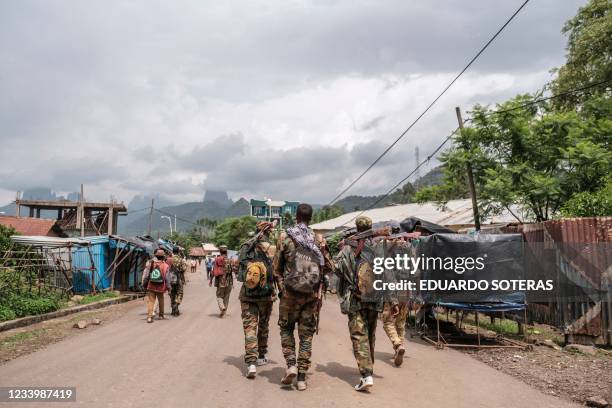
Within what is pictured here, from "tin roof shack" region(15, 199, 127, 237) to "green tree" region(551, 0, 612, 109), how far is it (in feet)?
105

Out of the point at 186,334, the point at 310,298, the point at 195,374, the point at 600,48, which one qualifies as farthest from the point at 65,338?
the point at 600,48

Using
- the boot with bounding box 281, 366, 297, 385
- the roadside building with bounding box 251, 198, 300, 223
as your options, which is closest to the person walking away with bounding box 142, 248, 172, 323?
Answer: the boot with bounding box 281, 366, 297, 385

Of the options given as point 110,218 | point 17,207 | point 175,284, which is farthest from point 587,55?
point 17,207

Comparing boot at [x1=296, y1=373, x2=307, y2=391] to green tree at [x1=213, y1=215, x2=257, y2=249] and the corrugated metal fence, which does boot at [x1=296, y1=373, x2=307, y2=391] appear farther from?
green tree at [x1=213, y1=215, x2=257, y2=249]

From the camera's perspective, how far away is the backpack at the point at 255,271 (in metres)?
5.93

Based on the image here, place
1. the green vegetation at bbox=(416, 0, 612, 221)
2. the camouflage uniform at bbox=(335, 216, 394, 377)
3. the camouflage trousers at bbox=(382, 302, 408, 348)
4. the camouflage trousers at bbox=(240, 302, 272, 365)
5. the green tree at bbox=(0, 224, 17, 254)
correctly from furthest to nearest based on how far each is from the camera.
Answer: the green tree at bbox=(0, 224, 17, 254), the green vegetation at bbox=(416, 0, 612, 221), the camouflage trousers at bbox=(382, 302, 408, 348), the camouflage trousers at bbox=(240, 302, 272, 365), the camouflage uniform at bbox=(335, 216, 394, 377)

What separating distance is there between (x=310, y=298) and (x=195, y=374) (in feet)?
5.75

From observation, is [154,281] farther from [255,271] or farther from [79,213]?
[79,213]

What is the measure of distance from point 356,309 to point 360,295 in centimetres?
17

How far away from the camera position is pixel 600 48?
19.9 m

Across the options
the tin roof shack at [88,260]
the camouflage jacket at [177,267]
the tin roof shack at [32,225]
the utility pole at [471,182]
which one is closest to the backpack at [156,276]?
the camouflage jacket at [177,267]

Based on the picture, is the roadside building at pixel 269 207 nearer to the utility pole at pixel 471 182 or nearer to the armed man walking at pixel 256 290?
the utility pole at pixel 471 182

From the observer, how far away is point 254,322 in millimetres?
5926

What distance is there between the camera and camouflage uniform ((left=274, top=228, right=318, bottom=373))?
17.3 feet
